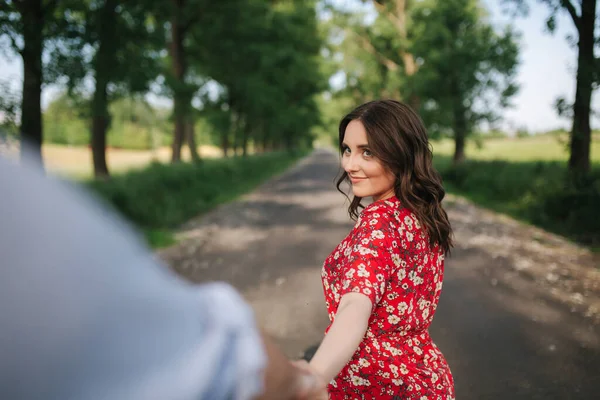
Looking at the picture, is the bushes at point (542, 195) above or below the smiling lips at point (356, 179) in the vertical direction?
below

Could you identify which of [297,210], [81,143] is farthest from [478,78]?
[81,143]

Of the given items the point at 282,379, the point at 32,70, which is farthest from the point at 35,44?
the point at 282,379

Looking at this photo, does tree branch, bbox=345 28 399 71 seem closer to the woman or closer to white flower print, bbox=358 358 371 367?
the woman

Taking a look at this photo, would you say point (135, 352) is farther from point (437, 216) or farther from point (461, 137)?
point (461, 137)

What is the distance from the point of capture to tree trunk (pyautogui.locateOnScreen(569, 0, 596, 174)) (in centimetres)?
875

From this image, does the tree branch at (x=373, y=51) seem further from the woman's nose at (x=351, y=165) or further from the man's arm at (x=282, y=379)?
the man's arm at (x=282, y=379)

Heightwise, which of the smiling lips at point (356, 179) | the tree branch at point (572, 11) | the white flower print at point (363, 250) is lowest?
the white flower print at point (363, 250)

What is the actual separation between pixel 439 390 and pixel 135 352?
137cm

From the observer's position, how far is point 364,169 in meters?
1.59

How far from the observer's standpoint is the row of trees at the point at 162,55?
26.8ft

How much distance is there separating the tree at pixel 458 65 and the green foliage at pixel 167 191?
34.6ft

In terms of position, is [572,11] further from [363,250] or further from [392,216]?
[363,250]

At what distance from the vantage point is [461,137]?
2050cm

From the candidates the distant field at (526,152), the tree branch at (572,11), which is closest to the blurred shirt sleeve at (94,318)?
the tree branch at (572,11)
